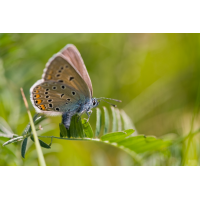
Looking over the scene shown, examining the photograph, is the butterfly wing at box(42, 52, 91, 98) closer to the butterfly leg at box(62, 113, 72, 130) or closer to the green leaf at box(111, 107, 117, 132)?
the butterfly leg at box(62, 113, 72, 130)

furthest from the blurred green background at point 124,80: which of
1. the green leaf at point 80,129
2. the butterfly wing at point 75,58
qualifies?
the green leaf at point 80,129

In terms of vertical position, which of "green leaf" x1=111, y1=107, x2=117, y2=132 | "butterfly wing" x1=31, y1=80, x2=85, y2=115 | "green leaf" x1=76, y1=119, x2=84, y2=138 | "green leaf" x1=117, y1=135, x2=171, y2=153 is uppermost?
"butterfly wing" x1=31, y1=80, x2=85, y2=115

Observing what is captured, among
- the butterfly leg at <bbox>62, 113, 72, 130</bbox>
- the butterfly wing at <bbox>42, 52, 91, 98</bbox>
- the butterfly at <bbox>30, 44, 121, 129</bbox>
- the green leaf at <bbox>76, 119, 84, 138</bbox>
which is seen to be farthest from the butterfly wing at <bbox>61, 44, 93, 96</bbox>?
the green leaf at <bbox>76, 119, 84, 138</bbox>

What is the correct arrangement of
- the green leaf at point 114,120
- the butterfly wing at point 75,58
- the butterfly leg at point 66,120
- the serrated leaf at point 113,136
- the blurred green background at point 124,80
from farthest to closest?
the blurred green background at point 124,80 → the butterfly wing at point 75,58 → the green leaf at point 114,120 → the butterfly leg at point 66,120 → the serrated leaf at point 113,136

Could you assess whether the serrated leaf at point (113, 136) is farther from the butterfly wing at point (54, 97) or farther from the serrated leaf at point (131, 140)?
the butterfly wing at point (54, 97)

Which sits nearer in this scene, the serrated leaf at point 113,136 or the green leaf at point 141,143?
the serrated leaf at point 113,136

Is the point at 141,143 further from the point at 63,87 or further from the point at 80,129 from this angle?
the point at 63,87

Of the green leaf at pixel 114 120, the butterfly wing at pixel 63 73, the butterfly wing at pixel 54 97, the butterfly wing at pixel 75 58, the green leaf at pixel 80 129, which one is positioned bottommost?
the green leaf at pixel 80 129

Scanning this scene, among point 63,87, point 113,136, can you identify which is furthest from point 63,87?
point 113,136

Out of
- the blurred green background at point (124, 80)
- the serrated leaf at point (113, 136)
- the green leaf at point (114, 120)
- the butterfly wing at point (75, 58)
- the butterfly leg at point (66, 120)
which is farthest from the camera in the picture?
the blurred green background at point (124, 80)
